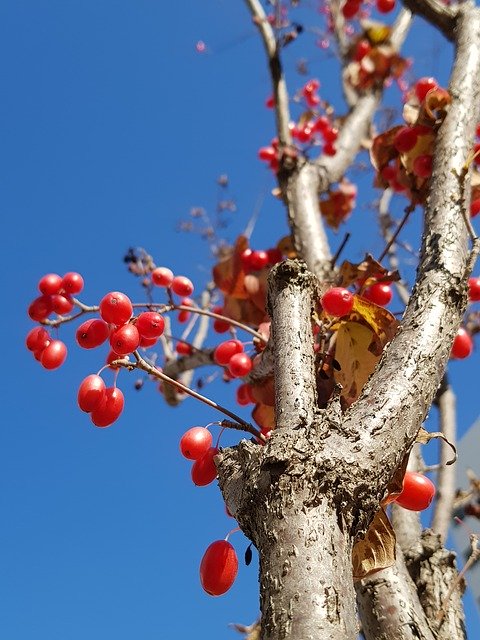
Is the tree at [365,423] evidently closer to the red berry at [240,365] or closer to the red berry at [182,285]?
the red berry at [240,365]

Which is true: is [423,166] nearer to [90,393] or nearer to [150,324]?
[150,324]

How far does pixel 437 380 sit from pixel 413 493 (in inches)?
11.1

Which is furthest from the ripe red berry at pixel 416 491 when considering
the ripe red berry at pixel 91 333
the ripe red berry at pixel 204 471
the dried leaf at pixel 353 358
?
the ripe red berry at pixel 91 333

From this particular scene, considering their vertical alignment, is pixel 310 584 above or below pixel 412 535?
below

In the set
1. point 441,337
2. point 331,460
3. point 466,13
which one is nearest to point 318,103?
point 466,13

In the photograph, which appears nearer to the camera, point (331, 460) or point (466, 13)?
point (331, 460)

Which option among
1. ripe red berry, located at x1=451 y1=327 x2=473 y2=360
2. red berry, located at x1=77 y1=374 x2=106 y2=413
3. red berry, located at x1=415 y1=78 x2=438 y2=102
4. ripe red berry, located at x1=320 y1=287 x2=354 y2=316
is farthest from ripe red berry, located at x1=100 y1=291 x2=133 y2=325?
red berry, located at x1=415 y1=78 x2=438 y2=102

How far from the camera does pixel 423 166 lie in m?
1.91

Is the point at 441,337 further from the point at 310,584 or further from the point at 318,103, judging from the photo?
the point at 318,103

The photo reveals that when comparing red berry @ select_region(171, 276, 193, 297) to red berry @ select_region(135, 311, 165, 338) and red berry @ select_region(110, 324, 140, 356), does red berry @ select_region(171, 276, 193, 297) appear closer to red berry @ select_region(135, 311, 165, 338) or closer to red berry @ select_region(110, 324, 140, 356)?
red berry @ select_region(135, 311, 165, 338)

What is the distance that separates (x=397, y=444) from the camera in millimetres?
914

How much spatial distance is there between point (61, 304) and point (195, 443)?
2.59 ft

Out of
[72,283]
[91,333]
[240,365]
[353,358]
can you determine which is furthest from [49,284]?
[353,358]

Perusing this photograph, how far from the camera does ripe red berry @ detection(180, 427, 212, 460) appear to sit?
1.22 meters
